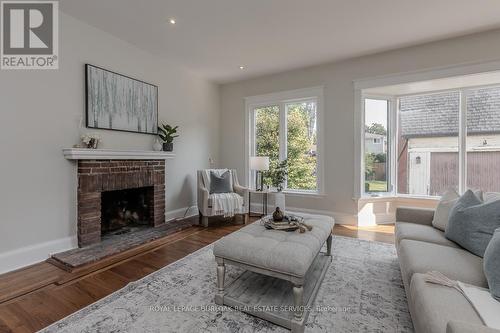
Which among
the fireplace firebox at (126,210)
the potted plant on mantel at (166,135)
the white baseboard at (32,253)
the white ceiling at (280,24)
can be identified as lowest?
the white baseboard at (32,253)

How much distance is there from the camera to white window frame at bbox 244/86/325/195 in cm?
429

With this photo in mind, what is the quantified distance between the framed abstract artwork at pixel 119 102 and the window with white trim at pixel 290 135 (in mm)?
2037

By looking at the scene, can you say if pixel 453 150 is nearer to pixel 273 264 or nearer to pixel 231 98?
pixel 273 264

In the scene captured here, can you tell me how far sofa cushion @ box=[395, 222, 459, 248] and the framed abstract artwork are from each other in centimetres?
365

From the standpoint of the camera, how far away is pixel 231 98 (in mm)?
5242

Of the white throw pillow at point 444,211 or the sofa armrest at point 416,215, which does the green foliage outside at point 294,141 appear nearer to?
the sofa armrest at point 416,215

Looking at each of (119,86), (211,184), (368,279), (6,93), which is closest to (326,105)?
(211,184)

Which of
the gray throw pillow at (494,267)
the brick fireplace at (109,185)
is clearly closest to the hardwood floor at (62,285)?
the brick fireplace at (109,185)

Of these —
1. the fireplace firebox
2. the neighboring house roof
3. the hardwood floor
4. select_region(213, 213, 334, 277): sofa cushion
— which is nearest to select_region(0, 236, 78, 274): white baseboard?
the hardwood floor

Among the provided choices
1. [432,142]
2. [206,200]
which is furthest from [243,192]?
[432,142]

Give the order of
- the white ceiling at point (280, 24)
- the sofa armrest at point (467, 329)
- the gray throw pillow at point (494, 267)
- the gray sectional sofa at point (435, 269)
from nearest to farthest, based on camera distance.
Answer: the sofa armrest at point (467, 329), the gray sectional sofa at point (435, 269), the gray throw pillow at point (494, 267), the white ceiling at point (280, 24)

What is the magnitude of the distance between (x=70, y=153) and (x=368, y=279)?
3461 millimetres

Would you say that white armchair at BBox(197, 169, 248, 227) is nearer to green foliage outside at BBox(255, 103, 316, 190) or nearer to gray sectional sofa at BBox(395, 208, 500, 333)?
green foliage outside at BBox(255, 103, 316, 190)

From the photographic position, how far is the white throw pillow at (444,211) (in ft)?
7.29
